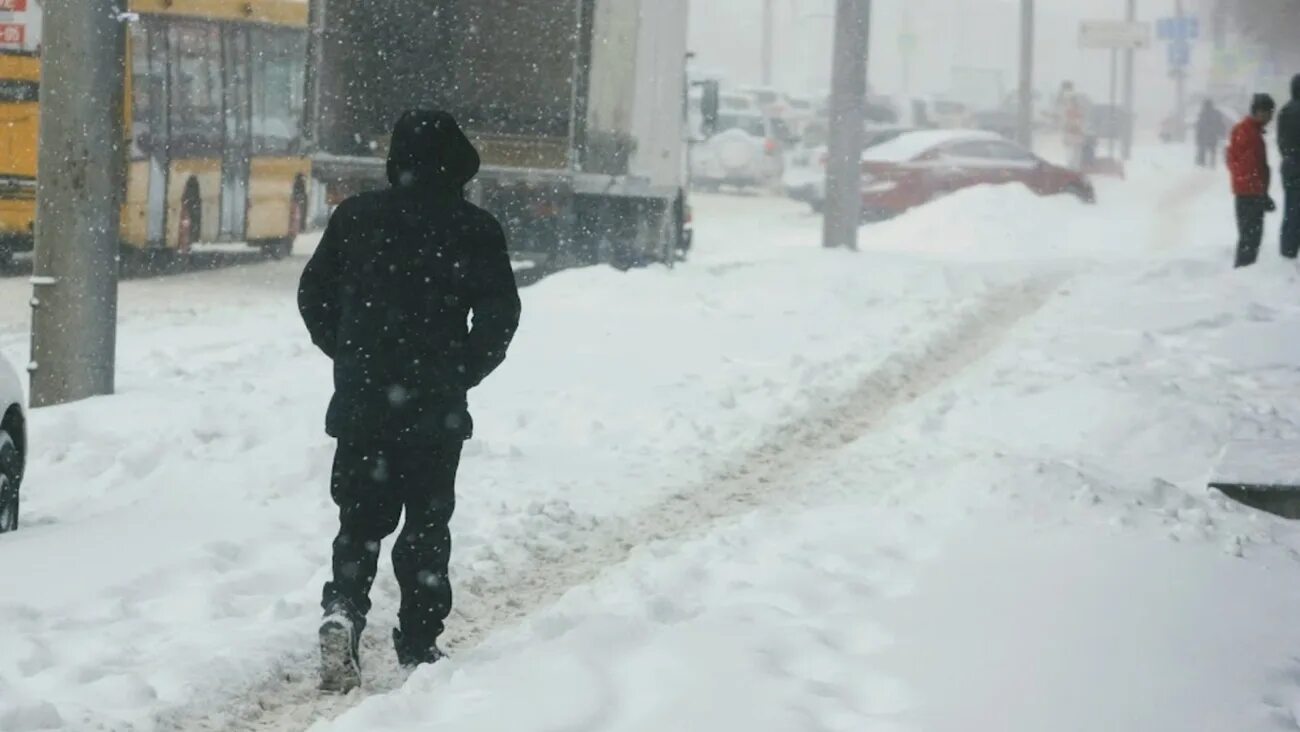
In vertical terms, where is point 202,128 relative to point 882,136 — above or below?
below

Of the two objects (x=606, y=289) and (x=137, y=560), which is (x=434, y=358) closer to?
(x=137, y=560)

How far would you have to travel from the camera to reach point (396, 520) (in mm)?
6199

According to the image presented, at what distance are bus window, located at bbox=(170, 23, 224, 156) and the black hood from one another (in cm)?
1642

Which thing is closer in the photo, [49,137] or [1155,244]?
[49,137]

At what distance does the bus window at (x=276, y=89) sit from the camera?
78.3 feet

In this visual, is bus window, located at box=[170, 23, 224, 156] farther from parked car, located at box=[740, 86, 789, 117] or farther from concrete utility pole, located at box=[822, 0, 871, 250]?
parked car, located at box=[740, 86, 789, 117]

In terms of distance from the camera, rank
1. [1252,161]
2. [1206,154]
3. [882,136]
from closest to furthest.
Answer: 1. [1252,161]
2. [882,136]
3. [1206,154]

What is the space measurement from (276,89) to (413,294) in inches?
745

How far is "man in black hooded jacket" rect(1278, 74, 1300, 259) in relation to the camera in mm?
18141

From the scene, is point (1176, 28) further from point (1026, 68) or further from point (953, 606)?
point (953, 606)

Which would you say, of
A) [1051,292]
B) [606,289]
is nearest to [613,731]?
[606,289]

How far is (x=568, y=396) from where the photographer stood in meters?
12.4

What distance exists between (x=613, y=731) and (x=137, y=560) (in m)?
2.82

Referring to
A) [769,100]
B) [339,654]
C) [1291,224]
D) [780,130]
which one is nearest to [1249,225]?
[1291,224]
